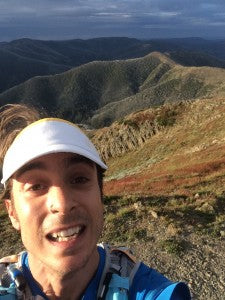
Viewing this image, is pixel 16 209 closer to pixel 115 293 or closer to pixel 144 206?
pixel 115 293

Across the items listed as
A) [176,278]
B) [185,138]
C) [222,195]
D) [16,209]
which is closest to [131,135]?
[185,138]

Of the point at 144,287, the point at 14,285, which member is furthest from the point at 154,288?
the point at 14,285

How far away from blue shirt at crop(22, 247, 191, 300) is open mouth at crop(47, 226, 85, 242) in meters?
0.53

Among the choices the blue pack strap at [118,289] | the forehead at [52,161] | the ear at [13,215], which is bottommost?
the blue pack strap at [118,289]

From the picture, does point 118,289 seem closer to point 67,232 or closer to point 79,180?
point 67,232

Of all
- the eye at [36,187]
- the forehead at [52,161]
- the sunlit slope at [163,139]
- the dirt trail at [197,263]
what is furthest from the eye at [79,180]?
the sunlit slope at [163,139]

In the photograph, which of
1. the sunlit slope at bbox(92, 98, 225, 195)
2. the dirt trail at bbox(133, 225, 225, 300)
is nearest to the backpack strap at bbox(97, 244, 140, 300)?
the dirt trail at bbox(133, 225, 225, 300)

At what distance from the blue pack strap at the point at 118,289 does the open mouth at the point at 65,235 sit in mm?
469

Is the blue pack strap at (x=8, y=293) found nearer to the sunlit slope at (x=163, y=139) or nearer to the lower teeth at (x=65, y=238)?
the lower teeth at (x=65, y=238)

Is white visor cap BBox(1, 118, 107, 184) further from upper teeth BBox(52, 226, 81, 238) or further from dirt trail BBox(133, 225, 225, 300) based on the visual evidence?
dirt trail BBox(133, 225, 225, 300)

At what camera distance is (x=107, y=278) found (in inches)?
142

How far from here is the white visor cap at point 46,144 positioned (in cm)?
338

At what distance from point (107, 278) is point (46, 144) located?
118 cm

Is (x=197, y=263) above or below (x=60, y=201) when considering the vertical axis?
below
